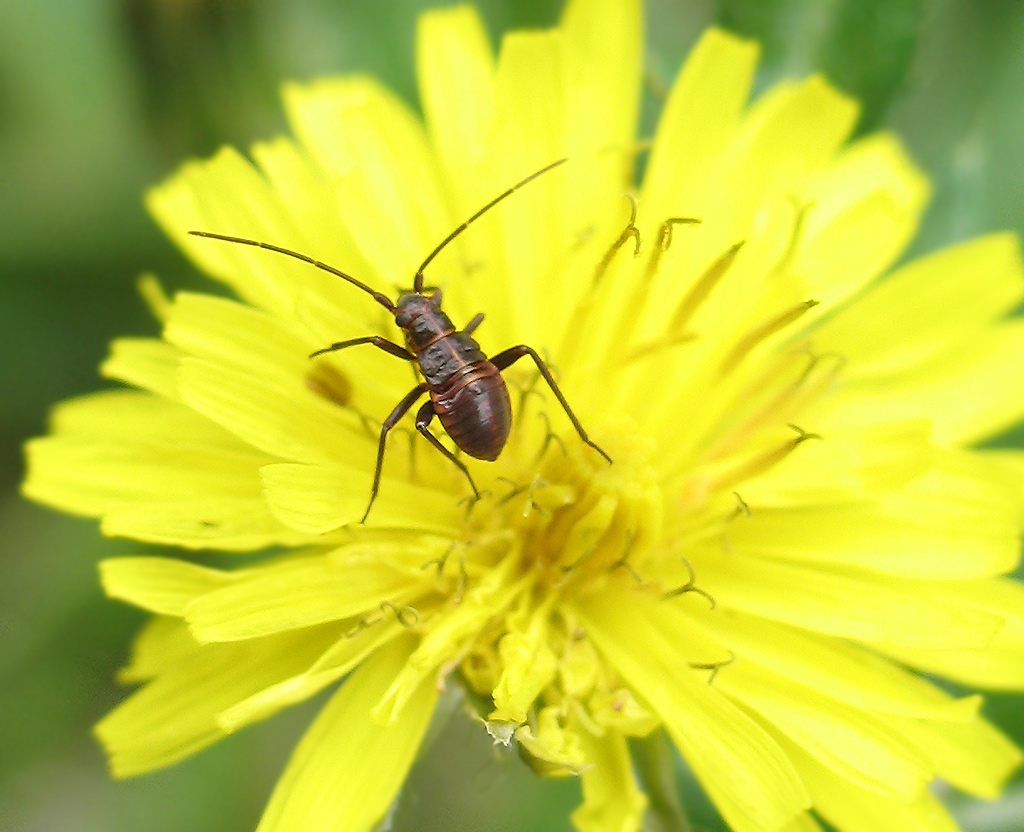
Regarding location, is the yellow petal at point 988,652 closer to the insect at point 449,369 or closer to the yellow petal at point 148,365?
the insect at point 449,369

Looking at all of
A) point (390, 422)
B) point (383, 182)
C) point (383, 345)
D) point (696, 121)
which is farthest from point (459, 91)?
point (390, 422)

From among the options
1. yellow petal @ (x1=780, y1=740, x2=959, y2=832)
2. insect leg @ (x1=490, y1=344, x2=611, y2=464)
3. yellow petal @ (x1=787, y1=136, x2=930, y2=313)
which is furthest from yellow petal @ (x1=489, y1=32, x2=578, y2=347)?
yellow petal @ (x1=780, y1=740, x2=959, y2=832)

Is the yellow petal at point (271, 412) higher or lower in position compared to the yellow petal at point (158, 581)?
higher

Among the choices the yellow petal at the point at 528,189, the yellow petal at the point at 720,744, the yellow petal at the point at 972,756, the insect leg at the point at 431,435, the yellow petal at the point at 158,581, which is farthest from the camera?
the yellow petal at the point at 528,189

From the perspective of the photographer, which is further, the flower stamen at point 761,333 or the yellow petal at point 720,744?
the flower stamen at point 761,333

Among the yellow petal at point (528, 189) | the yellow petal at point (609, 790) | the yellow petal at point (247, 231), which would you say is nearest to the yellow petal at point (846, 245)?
the yellow petal at point (528, 189)

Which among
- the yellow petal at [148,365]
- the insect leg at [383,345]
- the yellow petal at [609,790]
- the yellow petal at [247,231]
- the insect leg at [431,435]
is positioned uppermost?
the yellow petal at [247,231]

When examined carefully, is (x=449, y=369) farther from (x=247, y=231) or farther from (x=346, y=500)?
(x=247, y=231)
